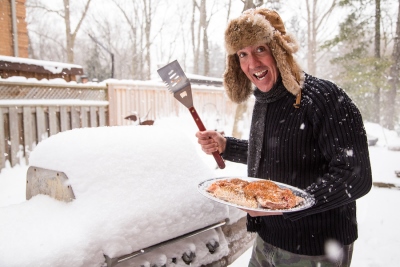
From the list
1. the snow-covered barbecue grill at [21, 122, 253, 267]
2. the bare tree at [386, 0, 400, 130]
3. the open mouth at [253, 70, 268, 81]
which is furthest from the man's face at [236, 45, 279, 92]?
the bare tree at [386, 0, 400, 130]

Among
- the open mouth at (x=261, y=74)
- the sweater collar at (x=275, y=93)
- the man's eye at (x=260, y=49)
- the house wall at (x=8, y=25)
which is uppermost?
the house wall at (x=8, y=25)

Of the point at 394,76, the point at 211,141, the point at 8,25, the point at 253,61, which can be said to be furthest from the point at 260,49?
the point at 394,76

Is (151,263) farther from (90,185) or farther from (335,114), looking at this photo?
(335,114)

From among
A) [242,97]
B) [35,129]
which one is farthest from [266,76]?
[35,129]

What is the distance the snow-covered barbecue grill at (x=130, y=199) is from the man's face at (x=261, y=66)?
0.69 metres

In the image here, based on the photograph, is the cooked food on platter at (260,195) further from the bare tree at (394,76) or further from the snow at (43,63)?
the bare tree at (394,76)

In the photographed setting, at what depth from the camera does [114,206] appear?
59.7 inches

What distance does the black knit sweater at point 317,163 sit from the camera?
1.31 m

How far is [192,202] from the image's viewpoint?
5.93 feet

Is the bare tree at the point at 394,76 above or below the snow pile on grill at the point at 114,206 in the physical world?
above

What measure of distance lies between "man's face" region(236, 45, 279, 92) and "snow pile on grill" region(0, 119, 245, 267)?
690 mm

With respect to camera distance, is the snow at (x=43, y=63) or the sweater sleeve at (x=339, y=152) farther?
the snow at (x=43, y=63)

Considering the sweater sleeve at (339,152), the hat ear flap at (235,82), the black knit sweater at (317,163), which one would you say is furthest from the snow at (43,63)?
the sweater sleeve at (339,152)

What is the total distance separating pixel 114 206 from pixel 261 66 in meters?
1.06
